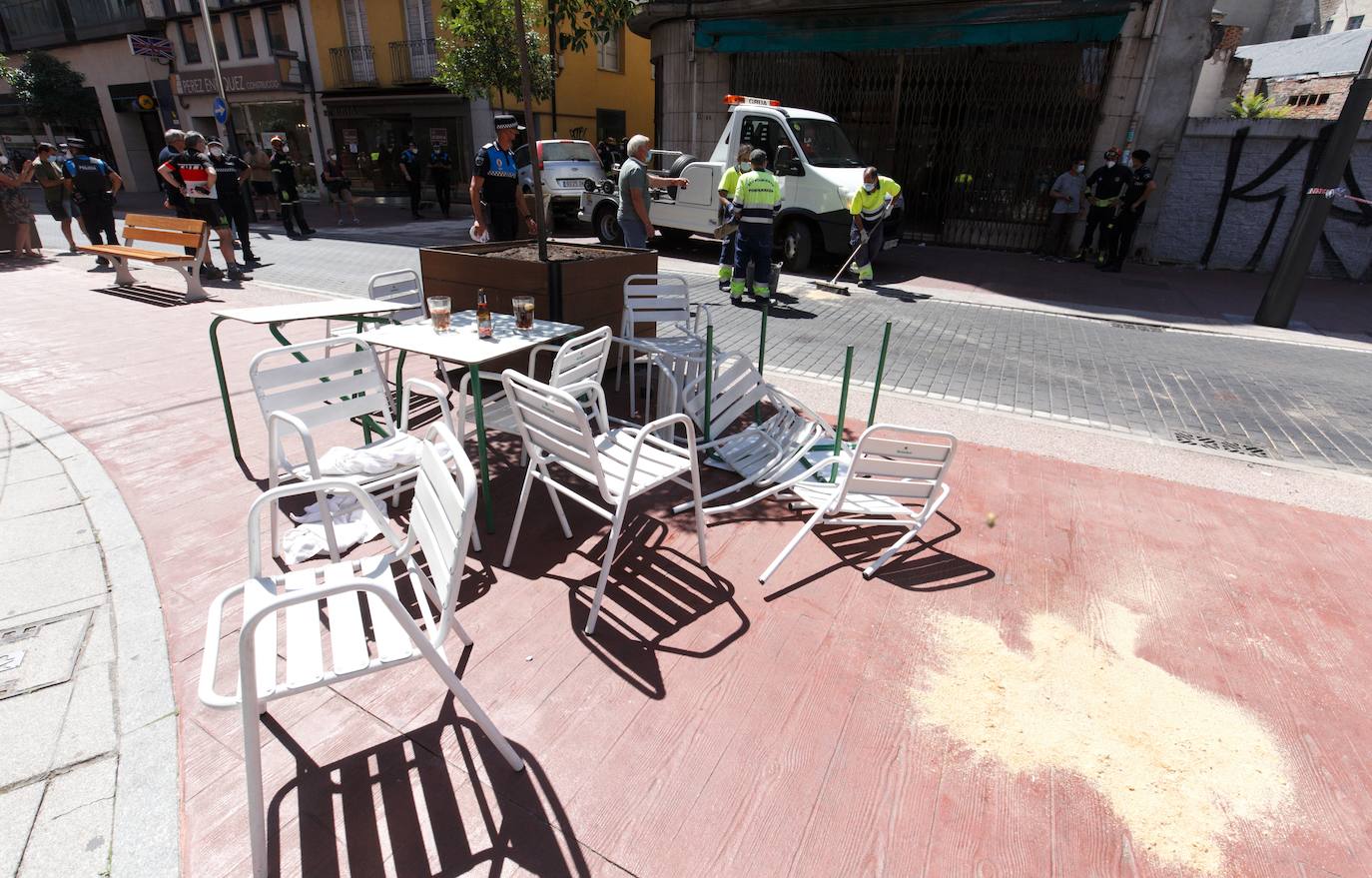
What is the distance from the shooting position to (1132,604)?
3.11 meters

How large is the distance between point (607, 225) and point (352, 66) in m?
16.4

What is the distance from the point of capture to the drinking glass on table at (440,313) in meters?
3.74

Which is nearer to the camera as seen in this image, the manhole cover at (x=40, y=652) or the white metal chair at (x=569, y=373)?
the manhole cover at (x=40, y=652)

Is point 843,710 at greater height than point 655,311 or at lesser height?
lesser

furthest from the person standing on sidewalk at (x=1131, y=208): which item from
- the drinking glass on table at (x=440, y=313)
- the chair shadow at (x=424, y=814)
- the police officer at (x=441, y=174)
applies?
the police officer at (x=441, y=174)

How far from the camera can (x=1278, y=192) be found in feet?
37.8

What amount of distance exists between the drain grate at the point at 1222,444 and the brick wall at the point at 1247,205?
962 centimetres

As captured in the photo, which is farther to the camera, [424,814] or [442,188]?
[442,188]

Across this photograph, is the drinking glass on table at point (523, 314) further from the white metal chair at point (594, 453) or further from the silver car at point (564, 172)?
the silver car at point (564, 172)

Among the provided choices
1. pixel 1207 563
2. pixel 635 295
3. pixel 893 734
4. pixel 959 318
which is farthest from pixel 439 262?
pixel 959 318

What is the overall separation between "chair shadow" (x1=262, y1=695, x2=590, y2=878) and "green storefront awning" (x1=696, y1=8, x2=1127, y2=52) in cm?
1458

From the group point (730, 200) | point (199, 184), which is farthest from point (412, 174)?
point (730, 200)

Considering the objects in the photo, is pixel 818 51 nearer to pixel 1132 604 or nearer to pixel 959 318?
pixel 959 318

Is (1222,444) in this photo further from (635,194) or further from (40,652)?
(40,652)
